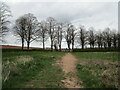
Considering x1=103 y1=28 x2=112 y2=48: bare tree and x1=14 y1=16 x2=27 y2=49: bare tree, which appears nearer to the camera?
x1=14 y1=16 x2=27 y2=49: bare tree

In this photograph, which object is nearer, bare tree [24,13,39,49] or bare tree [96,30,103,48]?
bare tree [24,13,39,49]

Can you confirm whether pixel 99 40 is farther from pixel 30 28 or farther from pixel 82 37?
pixel 30 28

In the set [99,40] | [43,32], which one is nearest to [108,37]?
[99,40]

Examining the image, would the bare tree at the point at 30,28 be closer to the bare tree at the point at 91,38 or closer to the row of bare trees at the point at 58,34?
the row of bare trees at the point at 58,34

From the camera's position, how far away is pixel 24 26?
1880 inches

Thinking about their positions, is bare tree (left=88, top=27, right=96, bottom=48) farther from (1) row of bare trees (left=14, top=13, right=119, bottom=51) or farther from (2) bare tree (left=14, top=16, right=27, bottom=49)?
(2) bare tree (left=14, top=16, right=27, bottom=49)

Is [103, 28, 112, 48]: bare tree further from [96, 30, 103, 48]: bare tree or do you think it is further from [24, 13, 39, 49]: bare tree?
[24, 13, 39, 49]: bare tree

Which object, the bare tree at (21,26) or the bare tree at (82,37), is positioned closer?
the bare tree at (21,26)

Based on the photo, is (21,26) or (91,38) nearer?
(21,26)

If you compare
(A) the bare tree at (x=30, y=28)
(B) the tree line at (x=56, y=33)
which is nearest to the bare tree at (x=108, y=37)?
(B) the tree line at (x=56, y=33)

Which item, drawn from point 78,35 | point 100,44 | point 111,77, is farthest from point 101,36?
point 111,77

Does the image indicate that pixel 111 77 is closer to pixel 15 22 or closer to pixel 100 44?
pixel 15 22

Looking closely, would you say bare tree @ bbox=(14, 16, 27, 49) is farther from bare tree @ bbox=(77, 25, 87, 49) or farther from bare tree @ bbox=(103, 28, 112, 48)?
bare tree @ bbox=(103, 28, 112, 48)

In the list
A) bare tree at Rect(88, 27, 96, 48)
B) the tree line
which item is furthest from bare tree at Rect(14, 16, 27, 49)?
bare tree at Rect(88, 27, 96, 48)
